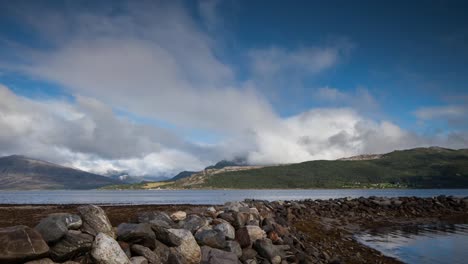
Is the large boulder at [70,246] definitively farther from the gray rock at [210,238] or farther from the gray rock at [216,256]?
the gray rock at [210,238]

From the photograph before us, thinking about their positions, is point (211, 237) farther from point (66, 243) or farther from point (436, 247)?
point (436, 247)

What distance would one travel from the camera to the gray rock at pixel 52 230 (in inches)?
449

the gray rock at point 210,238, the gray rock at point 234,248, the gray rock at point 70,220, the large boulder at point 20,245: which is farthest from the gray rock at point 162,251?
the large boulder at point 20,245

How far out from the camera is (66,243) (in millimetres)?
11523

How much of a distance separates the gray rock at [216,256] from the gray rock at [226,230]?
6.69ft

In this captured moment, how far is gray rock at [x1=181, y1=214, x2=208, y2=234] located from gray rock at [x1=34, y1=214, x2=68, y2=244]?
20.0 feet

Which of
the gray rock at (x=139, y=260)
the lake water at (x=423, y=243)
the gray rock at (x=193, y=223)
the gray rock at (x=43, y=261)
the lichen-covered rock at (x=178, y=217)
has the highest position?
the lichen-covered rock at (x=178, y=217)

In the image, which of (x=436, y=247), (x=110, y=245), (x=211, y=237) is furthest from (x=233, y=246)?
(x=436, y=247)

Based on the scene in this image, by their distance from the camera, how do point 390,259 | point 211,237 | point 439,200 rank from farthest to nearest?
point 439,200 < point 390,259 < point 211,237

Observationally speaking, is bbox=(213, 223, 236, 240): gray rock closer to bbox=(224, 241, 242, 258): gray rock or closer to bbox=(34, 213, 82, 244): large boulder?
bbox=(224, 241, 242, 258): gray rock

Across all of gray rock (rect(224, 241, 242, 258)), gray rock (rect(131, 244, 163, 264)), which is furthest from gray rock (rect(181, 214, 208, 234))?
gray rock (rect(131, 244, 163, 264))

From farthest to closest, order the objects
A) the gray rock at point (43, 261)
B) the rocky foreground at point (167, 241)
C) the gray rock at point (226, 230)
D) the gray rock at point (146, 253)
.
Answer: the gray rock at point (226, 230), the gray rock at point (146, 253), the rocky foreground at point (167, 241), the gray rock at point (43, 261)

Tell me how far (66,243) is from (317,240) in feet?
64.1

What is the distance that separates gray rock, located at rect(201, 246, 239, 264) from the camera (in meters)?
14.4
